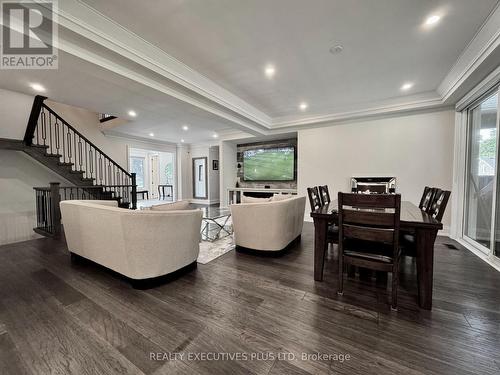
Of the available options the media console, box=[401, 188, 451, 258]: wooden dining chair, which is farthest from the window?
box=[401, 188, 451, 258]: wooden dining chair

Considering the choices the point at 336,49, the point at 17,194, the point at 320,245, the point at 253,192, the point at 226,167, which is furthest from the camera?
the point at 226,167

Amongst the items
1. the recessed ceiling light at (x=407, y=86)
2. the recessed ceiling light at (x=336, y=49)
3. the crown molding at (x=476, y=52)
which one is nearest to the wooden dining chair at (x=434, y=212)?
the crown molding at (x=476, y=52)

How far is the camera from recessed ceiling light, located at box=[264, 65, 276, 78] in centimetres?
303

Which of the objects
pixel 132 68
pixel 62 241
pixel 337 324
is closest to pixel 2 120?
pixel 62 241

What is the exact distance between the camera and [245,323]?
1624 millimetres

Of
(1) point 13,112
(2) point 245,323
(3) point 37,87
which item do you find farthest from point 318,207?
(1) point 13,112

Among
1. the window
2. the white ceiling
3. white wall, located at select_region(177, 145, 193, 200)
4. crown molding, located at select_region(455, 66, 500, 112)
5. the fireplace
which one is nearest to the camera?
the white ceiling

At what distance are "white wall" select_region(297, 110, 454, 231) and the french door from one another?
0.43m

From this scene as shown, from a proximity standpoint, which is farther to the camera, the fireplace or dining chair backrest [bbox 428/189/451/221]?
the fireplace

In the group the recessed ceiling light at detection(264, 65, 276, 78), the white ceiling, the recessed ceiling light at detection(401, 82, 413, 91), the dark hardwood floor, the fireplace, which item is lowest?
the dark hardwood floor

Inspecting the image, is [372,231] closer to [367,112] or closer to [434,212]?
[434,212]

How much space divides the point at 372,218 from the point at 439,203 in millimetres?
1051

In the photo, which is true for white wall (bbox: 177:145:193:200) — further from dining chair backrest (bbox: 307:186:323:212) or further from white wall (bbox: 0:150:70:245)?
dining chair backrest (bbox: 307:186:323:212)

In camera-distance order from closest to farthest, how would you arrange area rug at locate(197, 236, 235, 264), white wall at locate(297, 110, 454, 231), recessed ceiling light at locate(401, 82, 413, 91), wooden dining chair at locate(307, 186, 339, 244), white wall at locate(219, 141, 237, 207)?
wooden dining chair at locate(307, 186, 339, 244), area rug at locate(197, 236, 235, 264), recessed ceiling light at locate(401, 82, 413, 91), white wall at locate(297, 110, 454, 231), white wall at locate(219, 141, 237, 207)
